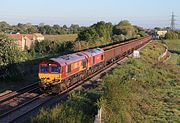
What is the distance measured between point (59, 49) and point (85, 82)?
39089 millimetres

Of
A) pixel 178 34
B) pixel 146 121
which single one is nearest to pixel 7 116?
pixel 146 121

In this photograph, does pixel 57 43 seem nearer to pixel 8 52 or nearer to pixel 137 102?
pixel 8 52

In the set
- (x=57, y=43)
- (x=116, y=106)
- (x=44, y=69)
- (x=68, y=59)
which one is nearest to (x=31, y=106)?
(x=44, y=69)

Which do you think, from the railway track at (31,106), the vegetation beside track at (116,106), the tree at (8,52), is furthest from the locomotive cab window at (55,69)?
the tree at (8,52)

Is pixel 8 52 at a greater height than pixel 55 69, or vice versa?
pixel 8 52

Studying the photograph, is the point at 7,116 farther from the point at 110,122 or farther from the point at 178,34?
the point at 178,34

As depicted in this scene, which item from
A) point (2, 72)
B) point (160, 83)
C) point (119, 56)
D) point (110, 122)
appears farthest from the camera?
point (119, 56)

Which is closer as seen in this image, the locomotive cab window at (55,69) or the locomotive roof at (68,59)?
the locomotive cab window at (55,69)

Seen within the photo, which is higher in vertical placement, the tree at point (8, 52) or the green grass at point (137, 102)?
the tree at point (8, 52)

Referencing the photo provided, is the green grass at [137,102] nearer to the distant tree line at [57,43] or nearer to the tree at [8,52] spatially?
the tree at [8,52]

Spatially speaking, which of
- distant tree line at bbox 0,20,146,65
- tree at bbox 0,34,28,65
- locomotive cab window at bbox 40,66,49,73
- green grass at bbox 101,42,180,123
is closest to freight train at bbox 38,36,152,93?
locomotive cab window at bbox 40,66,49,73

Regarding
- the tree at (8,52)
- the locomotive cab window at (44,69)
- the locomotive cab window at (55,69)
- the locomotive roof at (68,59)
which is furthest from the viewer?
the tree at (8,52)

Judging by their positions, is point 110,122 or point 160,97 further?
point 160,97

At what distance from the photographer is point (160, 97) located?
100ft
